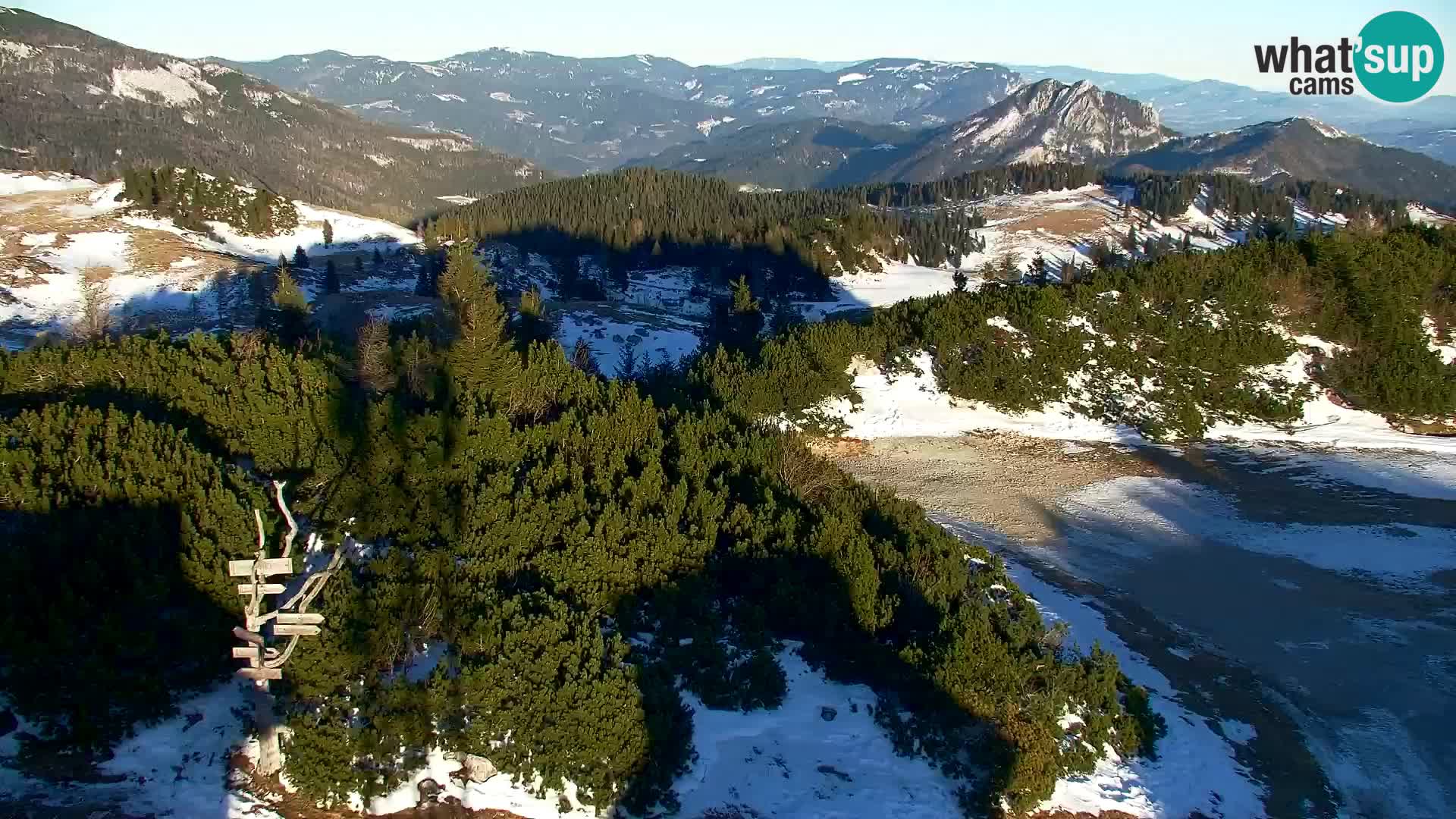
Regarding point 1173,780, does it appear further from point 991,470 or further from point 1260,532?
point 991,470

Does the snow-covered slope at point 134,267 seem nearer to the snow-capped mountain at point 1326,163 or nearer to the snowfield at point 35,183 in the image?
the snowfield at point 35,183

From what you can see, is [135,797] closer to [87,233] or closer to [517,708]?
[517,708]

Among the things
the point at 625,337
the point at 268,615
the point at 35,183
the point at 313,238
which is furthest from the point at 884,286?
the point at 35,183

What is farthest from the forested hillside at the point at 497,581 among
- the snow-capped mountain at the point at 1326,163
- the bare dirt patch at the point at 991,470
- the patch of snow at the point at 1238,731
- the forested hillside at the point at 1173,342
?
the snow-capped mountain at the point at 1326,163

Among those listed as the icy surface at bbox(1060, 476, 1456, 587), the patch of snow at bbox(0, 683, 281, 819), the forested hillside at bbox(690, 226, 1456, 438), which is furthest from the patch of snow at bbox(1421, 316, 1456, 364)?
the patch of snow at bbox(0, 683, 281, 819)

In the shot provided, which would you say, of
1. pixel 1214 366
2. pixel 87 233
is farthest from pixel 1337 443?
pixel 87 233

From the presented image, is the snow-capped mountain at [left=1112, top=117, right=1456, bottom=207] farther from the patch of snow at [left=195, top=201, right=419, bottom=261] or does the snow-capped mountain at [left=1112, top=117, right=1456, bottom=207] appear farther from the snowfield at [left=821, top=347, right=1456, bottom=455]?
the snowfield at [left=821, top=347, right=1456, bottom=455]
